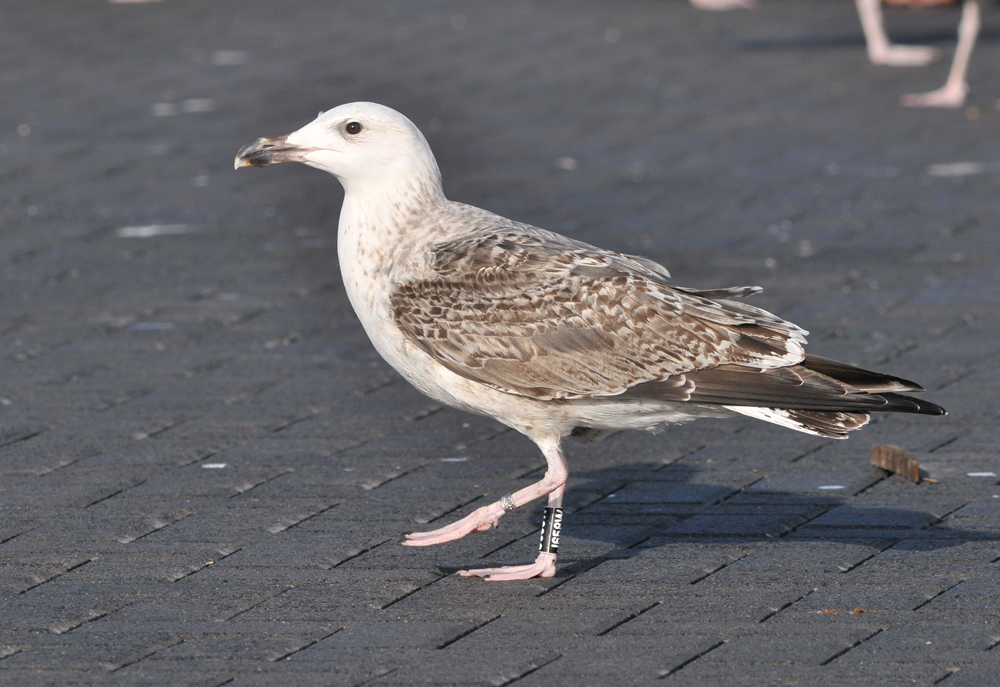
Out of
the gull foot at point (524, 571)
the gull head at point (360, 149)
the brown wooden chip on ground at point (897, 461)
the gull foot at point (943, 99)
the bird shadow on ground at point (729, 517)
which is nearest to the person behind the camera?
the gull foot at point (524, 571)

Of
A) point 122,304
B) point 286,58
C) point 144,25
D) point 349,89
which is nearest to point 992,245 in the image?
point 122,304

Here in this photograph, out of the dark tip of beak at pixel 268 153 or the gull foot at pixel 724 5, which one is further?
the gull foot at pixel 724 5

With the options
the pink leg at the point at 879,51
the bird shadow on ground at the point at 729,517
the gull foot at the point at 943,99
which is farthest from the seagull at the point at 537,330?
the pink leg at the point at 879,51

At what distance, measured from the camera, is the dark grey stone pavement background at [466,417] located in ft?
15.5

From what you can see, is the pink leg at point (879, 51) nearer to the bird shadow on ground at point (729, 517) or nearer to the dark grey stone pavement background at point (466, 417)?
the dark grey stone pavement background at point (466, 417)

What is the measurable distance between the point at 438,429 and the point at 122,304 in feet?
8.30

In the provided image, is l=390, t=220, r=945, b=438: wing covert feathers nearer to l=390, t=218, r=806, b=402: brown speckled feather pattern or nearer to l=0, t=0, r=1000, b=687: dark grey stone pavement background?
l=390, t=218, r=806, b=402: brown speckled feather pattern

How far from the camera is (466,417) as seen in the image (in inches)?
275

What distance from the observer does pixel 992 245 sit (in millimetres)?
9336

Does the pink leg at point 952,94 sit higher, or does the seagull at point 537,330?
the seagull at point 537,330

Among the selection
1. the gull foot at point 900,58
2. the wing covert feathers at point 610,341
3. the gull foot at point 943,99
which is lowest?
the gull foot at point 943,99

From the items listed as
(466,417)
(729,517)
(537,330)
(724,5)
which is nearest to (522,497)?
(537,330)

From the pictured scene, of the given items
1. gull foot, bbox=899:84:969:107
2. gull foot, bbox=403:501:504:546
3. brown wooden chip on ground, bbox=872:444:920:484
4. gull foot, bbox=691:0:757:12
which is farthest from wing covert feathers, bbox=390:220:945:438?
gull foot, bbox=691:0:757:12

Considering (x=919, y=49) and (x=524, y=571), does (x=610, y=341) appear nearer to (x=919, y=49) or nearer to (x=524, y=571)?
(x=524, y=571)
